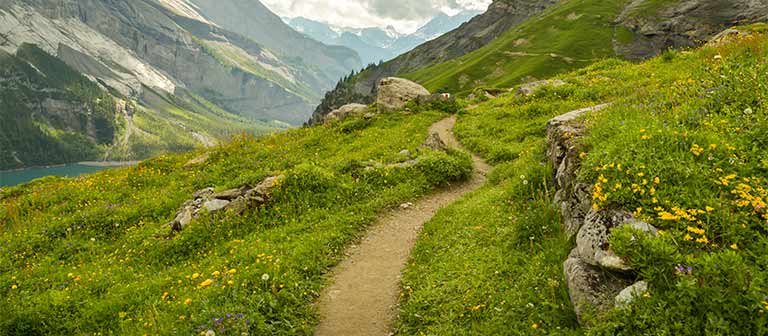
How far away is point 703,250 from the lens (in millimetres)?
5586

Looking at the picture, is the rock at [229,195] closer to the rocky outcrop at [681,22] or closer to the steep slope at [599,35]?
the steep slope at [599,35]

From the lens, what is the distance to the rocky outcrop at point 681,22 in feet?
316

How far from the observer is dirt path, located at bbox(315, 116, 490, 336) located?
29.4ft

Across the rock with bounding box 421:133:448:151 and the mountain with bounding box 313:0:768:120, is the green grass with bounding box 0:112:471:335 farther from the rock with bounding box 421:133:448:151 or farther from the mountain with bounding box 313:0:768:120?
the mountain with bounding box 313:0:768:120

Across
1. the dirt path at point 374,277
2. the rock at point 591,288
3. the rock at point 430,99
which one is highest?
the rock at point 430,99

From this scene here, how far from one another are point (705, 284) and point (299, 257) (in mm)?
8736

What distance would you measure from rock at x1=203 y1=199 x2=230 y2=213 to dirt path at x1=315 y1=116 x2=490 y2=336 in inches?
225

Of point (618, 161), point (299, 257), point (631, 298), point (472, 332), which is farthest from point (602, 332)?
point (299, 257)

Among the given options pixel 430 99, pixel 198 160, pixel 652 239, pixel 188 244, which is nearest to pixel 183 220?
pixel 188 244

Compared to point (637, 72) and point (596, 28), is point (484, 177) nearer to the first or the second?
point (637, 72)

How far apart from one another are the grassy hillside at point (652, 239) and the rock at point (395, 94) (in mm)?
21562

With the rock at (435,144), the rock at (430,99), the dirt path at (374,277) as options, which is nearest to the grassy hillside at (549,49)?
the rock at (430,99)

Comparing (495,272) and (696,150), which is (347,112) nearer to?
(495,272)

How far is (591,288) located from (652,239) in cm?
110
